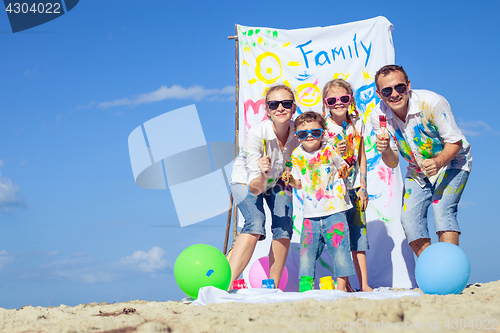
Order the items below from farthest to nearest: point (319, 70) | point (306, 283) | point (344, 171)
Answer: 1. point (319, 70)
2. point (344, 171)
3. point (306, 283)

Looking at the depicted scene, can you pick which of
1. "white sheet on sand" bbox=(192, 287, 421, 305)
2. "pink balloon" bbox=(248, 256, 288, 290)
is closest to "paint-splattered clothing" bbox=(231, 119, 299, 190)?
"white sheet on sand" bbox=(192, 287, 421, 305)

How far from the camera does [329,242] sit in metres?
3.57

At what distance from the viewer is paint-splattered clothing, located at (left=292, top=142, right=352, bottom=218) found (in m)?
3.60

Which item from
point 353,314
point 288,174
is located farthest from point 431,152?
point 353,314

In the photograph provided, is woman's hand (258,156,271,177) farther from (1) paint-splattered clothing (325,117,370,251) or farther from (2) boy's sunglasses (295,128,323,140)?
(1) paint-splattered clothing (325,117,370,251)

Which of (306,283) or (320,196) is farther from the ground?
(320,196)

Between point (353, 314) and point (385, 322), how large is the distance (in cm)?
15

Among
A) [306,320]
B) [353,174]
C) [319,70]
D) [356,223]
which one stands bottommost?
[306,320]

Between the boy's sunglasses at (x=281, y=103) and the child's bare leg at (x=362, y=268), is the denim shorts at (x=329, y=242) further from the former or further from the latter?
the boy's sunglasses at (x=281, y=103)

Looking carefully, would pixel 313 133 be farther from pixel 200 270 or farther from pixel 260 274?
pixel 260 274

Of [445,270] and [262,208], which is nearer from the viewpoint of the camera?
[445,270]

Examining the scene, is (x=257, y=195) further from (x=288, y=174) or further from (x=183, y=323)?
(x=183, y=323)

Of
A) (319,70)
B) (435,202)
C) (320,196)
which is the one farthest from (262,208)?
(319,70)

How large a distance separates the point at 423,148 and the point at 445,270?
105cm
